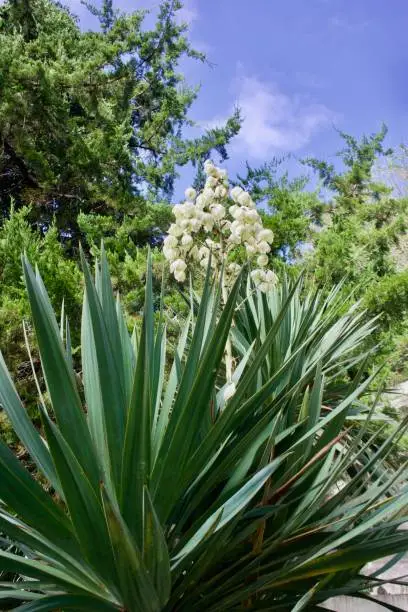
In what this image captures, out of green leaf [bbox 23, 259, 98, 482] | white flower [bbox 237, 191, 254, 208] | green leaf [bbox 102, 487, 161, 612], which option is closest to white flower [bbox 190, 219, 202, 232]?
white flower [bbox 237, 191, 254, 208]

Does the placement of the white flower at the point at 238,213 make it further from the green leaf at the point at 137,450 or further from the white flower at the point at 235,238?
the green leaf at the point at 137,450

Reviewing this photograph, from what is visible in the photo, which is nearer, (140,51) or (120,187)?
(120,187)

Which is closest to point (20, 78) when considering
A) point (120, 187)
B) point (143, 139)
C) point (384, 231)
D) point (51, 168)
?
point (51, 168)

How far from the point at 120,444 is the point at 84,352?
33 centimetres

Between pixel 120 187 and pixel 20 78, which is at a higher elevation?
pixel 20 78

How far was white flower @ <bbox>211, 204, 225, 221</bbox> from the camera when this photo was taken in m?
2.32

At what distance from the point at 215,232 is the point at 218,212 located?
99 mm

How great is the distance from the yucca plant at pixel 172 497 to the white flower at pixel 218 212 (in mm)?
938

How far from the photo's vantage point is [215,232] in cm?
239

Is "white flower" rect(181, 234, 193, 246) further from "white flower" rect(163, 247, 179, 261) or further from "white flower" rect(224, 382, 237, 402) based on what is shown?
"white flower" rect(224, 382, 237, 402)

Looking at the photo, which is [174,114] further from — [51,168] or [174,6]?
[51,168]

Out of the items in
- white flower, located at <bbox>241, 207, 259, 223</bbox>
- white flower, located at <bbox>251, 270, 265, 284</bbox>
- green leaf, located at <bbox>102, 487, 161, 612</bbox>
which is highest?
white flower, located at <bbox>241, 207, 259, 223</bbox>

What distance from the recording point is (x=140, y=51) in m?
10.5

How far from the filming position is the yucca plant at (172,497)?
1.13 meters
